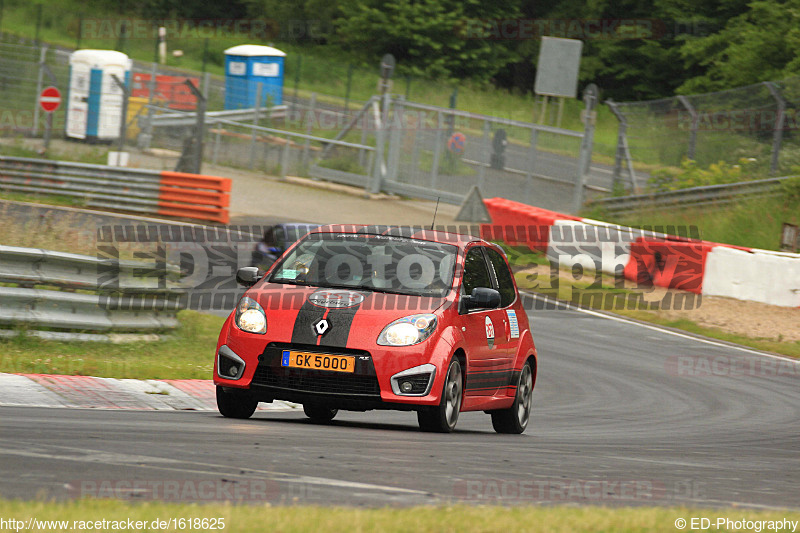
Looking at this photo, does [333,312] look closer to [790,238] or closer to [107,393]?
[107,393]

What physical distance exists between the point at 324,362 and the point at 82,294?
4.34 meters

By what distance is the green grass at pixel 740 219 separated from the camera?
25.1m

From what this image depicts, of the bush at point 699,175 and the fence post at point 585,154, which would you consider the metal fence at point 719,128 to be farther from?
the fence post at point 585,154

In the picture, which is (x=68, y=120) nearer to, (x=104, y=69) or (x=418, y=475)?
(x=104, y=69)

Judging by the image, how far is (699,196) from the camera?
2725cm

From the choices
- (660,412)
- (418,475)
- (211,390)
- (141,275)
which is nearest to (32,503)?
(418,475)

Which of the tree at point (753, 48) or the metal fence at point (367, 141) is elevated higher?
the tree at point (753, 48)

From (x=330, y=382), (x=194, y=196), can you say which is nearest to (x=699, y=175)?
(x=194, y=196)

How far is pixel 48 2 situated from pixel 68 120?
114 feet

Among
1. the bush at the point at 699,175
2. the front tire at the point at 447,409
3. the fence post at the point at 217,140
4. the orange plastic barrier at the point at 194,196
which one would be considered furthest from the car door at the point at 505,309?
the fence post at the point at 217,140

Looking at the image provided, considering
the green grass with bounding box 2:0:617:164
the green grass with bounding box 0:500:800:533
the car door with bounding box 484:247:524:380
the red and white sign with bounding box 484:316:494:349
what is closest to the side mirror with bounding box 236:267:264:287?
the red and white sign with bounding box 484:316:494:349

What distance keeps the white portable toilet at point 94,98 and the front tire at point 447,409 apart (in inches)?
1107

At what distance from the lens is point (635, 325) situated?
1889cm

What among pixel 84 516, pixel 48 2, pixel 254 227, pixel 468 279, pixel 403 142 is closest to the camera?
pixel 84 516
